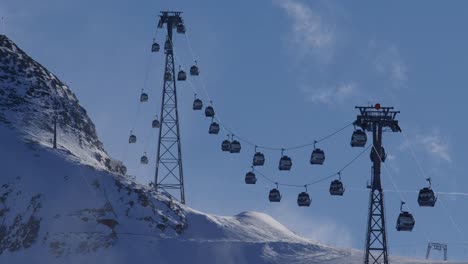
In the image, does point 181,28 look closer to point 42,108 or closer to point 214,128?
point 214,128

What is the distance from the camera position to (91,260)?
86.9 m

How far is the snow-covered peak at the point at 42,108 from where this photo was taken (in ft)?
364

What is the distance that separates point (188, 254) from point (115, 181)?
12.7 metres

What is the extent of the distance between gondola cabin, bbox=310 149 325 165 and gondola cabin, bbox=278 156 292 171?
129 inches

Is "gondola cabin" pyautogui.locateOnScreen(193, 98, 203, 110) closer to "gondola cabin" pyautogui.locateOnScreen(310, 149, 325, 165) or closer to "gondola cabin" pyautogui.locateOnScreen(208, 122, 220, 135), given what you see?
"gondola cabin" pyautogui.locateOnScreen(208, 122, 220, 135)

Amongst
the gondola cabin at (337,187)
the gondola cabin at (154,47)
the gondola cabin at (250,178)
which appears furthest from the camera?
the gondola cabin at (154,47)

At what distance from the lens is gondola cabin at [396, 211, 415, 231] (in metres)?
61.5

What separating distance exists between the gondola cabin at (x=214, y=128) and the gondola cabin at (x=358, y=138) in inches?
1131

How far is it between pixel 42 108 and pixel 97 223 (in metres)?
28.5

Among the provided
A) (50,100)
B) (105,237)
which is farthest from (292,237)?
(50,100)

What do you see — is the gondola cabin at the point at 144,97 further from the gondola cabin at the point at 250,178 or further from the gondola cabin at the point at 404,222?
the gondola cabin at the point at 404,222

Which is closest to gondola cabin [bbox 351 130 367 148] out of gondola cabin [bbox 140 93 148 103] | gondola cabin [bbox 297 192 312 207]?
gondola cabin [bbox 297 192 312 207]

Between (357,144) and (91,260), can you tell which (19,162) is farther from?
(357,144)

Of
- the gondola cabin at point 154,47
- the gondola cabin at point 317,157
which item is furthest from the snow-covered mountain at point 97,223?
the gondola cabin at point 317,157
